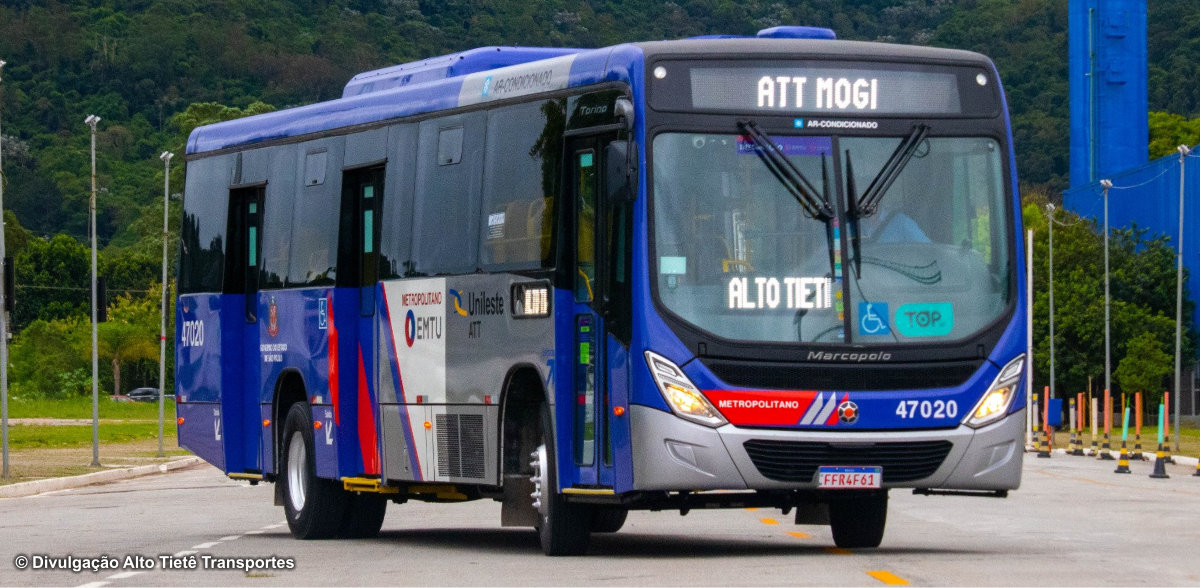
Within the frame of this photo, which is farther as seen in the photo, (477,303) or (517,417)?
(477,303)

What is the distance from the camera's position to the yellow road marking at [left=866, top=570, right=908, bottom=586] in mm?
13323

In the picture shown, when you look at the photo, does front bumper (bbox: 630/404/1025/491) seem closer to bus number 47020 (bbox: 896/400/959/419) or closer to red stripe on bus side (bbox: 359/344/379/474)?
bus number 47020 (bbox: 896/400/959/419)

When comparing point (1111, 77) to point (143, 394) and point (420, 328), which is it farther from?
point (420, 328)

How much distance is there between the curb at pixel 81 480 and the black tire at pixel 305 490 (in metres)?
15.1

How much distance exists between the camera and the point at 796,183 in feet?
48.8

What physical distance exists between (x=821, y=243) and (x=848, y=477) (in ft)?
5.23

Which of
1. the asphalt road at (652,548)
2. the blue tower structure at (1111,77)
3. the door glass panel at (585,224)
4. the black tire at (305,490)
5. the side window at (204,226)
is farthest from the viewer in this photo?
the blue tower structure at (1111,77)

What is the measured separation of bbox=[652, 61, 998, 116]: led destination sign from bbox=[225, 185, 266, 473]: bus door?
7505mm

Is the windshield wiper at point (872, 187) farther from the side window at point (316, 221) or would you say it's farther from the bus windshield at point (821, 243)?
the side window at point (316, 221)

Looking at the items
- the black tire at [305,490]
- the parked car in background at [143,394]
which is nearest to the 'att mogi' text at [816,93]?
the black tire at [305,490]

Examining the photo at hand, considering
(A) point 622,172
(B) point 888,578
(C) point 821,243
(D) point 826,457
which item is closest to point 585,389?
(A) point 622,172

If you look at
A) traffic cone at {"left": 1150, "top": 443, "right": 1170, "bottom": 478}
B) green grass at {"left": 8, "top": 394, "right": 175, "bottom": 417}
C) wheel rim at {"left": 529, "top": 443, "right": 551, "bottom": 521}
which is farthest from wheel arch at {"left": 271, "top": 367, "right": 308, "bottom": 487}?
green grass at {"left": 8, "top": 394, "right": 175, "bottom": 417}

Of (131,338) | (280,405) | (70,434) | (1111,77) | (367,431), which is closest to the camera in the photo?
(367,431)

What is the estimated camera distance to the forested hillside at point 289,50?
157 meters
